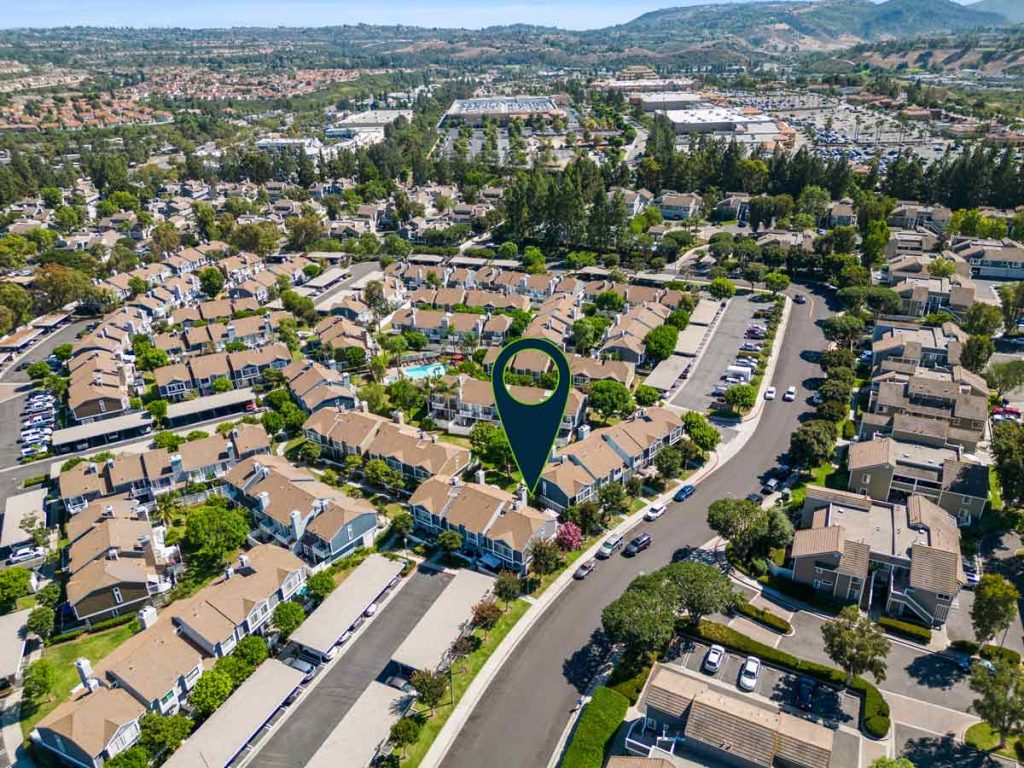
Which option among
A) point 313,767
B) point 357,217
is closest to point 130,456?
point 313,767

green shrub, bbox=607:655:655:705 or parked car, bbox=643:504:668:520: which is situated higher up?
green shrub, bbox=607:655:655:705

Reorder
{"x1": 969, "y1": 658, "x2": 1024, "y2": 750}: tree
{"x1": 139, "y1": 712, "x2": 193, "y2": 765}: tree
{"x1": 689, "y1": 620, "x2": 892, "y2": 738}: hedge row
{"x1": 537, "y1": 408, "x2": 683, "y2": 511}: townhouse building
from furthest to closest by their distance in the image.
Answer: {"x1": 537, "y1": 408, "x2": 683, "y2": 511}: townhouse building → {"x1": 689, "y1": 620, "x2": 892, "y2": 738}: hedge row → {"x1": 139, "y1": 712, "x2": 193, "y2": 765}: tree → {"x1": 969, "y1": 658, "x2": 1024, "y2": 750}: tree

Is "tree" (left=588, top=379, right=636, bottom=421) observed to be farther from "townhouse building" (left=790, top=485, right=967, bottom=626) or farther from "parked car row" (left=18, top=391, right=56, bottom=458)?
"parked car row" (left=18, top=391, right=56, bottom=458)

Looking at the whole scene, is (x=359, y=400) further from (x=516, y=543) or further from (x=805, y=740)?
(x=805, y=740)

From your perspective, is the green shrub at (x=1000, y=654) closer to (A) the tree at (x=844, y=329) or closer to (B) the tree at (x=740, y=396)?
(B) the tree at (x=740, y=396)

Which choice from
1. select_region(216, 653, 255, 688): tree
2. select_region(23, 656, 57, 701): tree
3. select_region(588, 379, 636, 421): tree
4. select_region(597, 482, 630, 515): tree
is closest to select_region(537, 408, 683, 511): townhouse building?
select_region(597, 482, 630, 515): tree
